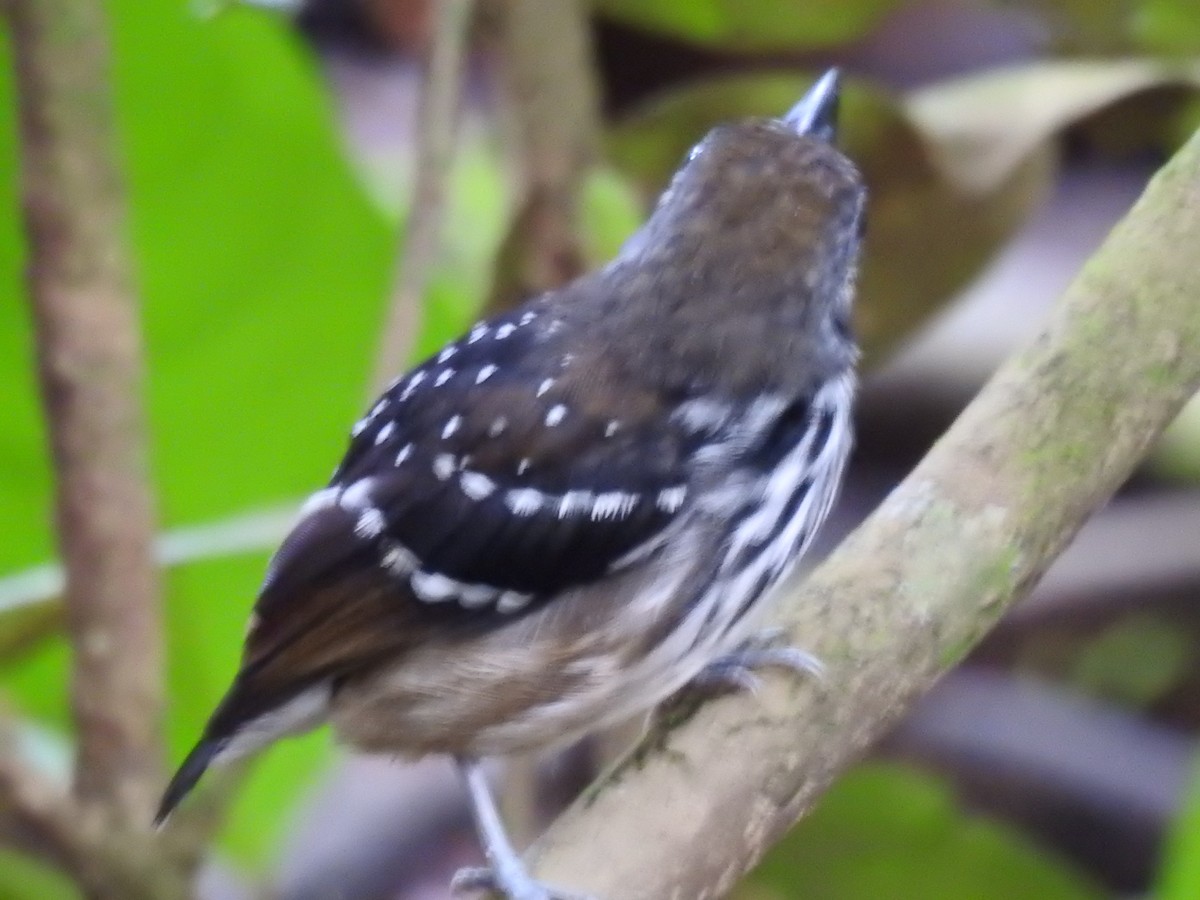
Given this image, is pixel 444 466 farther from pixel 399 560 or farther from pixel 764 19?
pixel 764 19

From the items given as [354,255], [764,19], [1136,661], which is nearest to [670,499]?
[354,255]

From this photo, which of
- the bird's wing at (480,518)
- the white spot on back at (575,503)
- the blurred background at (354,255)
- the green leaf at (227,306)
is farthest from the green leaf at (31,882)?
the white spot on back at (575,503)

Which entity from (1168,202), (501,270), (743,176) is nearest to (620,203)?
(501,270)

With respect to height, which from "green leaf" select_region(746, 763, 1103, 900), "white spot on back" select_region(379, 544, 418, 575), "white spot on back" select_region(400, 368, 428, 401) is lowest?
"green leaf" select_region(746, 763, 1103, 900)

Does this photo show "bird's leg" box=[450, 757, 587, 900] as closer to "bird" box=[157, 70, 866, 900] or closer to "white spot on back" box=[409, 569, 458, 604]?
"bird" box=[157, 70, 866, 900]

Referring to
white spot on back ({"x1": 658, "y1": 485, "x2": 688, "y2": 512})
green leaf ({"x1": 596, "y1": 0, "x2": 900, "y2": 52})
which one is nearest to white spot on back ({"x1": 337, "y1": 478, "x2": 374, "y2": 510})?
white spot on back ({"x1": 658, "y1": 485, "x2": 688, "y2": 512})

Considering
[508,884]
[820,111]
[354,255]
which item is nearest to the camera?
[508,884]

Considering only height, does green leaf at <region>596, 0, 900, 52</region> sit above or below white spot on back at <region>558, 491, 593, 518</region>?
above
